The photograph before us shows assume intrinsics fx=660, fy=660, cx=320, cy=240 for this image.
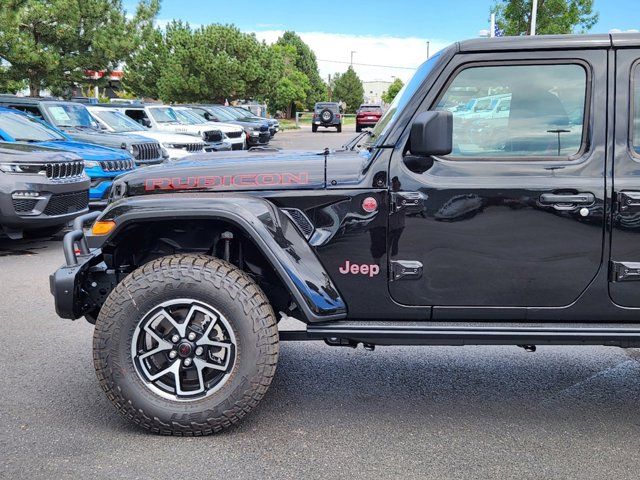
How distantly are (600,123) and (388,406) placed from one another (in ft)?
Answer: 6.20

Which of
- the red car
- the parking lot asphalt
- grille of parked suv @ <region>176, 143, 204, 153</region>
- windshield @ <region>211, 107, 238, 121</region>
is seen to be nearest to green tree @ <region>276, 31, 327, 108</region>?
the red car

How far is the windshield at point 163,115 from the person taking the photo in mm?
16875

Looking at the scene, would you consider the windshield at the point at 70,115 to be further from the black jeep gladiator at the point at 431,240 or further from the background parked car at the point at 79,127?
the black jeep gladiator at the point at 431,240

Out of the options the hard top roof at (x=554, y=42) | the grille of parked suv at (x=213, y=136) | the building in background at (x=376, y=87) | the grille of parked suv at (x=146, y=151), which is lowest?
the grille of parked suv at (x=146, y=151)

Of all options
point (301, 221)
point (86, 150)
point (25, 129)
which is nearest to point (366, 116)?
point (86, 150)

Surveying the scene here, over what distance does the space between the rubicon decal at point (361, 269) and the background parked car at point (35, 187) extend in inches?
218

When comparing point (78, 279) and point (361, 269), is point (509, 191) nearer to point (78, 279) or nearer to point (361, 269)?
point (361, 269)

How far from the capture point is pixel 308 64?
86.9 meters

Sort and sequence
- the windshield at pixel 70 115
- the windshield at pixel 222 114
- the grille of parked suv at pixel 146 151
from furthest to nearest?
the windshield at pixel 222 114 < the windshield at pixel 70 115 < the grille of parked suv at pixel 146 151

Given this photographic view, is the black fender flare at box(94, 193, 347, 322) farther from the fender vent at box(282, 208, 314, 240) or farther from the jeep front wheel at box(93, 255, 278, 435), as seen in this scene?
the jeep front wheel at box(93, 255, 278, 435)

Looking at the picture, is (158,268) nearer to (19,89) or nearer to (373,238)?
(373,238)

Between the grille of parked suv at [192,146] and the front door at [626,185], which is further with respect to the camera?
the grille of parked suv at [192,146]

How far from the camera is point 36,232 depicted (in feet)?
29.5

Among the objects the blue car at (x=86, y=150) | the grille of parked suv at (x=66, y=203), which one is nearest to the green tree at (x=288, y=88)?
the blue car at (x=86, y=150)
